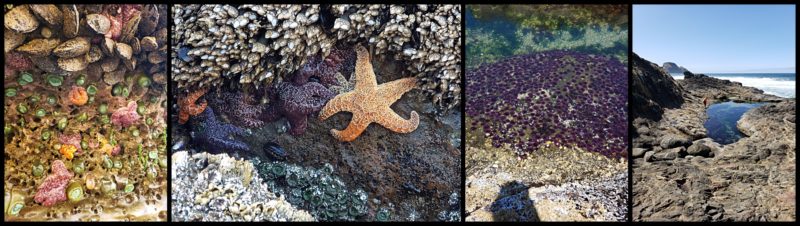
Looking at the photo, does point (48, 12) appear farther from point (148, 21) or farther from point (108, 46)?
point (148, 21)

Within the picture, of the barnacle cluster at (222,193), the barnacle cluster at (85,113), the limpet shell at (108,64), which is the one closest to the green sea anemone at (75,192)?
the barnacle cluster at (85,113)

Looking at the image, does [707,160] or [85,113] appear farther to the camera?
[707,160]

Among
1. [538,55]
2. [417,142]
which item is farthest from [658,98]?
[417,142]

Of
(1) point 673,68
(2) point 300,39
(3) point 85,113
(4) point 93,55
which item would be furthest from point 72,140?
(1) point 673,68

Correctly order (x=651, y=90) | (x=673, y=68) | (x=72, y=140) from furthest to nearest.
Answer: (x=651, y=90) < (x=673, y=68) < (x=72, y=140)

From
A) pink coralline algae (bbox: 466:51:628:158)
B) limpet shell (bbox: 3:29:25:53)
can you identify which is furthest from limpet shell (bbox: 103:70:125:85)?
pink coralline algae (bbox: 466:51:628:158)

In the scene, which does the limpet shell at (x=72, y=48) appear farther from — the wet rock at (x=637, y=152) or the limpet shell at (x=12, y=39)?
the wet rock at (x=637, y=152)

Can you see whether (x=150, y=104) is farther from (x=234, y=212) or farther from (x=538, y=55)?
(x=538, y=55)
